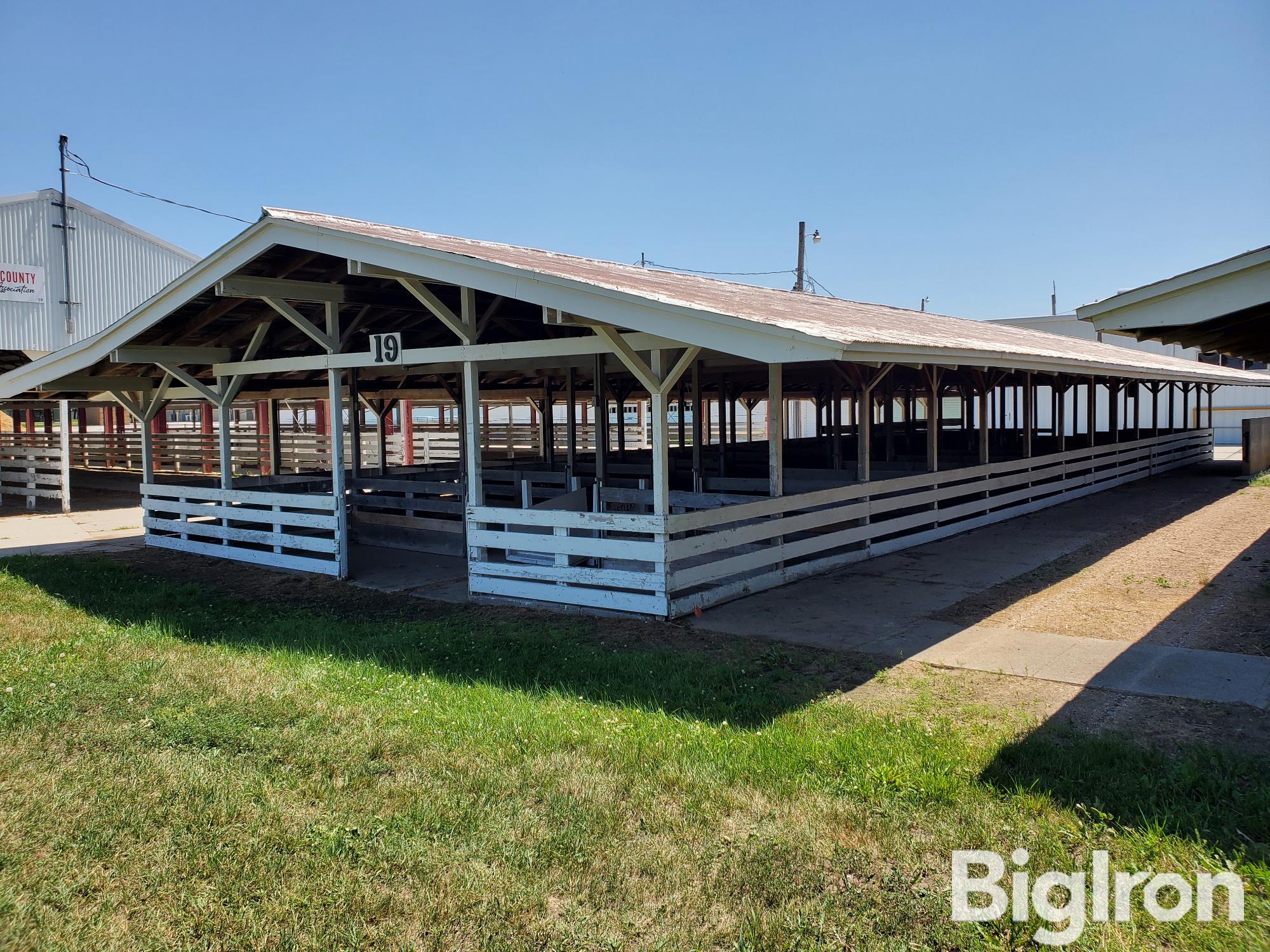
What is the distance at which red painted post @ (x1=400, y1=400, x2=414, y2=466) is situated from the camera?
31328 millimetres

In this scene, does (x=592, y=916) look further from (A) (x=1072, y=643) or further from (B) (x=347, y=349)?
(B) (x=347, y=349)

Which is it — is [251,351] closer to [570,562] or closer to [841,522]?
[570,562]

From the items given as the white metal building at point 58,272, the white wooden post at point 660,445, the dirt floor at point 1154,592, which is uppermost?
the white metal building at point 58,272

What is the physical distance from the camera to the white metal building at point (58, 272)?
23062mm

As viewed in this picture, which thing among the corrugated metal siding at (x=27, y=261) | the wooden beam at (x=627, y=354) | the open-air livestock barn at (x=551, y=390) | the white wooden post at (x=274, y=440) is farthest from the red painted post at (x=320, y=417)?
the wooden beam at (x=627, y=354)

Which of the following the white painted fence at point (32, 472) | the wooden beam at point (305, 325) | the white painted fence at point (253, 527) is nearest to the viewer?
the wooden beam at point (305, 325)

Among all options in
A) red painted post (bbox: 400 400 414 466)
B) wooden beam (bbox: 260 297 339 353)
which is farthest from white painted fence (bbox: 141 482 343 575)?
red painted post (bbox: 400 400 414 466)

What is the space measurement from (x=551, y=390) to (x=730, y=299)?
10171mm

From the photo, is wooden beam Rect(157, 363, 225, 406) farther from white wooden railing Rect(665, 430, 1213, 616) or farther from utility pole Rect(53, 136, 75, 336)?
utility pole Rect(53, 136, 75, 336)

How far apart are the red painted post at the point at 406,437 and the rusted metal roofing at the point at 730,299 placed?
728 inches

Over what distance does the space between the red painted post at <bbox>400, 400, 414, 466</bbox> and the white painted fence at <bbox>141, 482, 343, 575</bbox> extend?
661 inches

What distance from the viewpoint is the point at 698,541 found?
8.18 metres

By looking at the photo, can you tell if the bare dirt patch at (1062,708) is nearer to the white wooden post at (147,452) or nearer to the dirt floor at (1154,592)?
the dirt floor at (1154,592)

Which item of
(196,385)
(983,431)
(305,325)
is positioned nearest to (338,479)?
→ (305,325)
